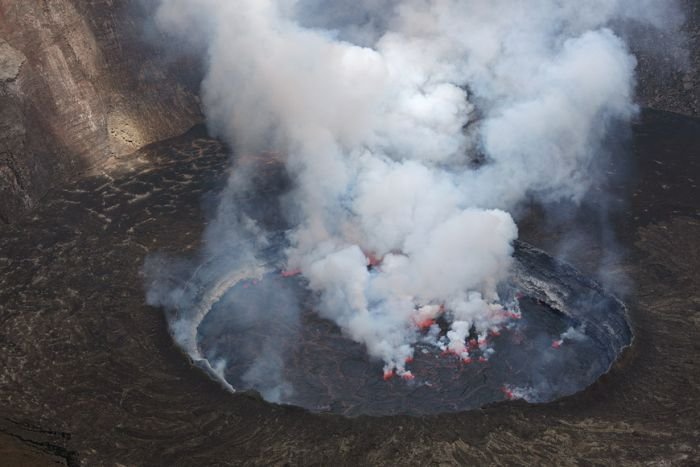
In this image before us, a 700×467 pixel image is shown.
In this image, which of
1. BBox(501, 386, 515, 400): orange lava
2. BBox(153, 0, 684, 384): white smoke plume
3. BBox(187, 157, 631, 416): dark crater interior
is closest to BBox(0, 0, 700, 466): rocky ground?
BBox(187, 157, 631, 416): dark crater interior

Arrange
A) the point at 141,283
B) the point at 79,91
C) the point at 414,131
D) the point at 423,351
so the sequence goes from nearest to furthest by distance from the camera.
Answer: the point at 423,351, the point at 141,283, the point at 414,131, the point at 79,91

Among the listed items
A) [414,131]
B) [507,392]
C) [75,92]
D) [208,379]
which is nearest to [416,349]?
[507,392]

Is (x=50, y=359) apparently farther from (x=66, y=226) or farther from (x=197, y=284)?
(x=66, y=226)

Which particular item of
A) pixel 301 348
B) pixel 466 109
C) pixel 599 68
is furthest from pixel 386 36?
pixel 301 348

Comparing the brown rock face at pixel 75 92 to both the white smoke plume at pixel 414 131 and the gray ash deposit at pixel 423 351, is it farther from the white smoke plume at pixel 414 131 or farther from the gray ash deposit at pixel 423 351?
the gray ash deposit at pixel 423 351

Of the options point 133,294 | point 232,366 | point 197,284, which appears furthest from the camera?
point 197,284

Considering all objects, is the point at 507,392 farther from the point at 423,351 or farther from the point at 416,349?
the point at 416,349
